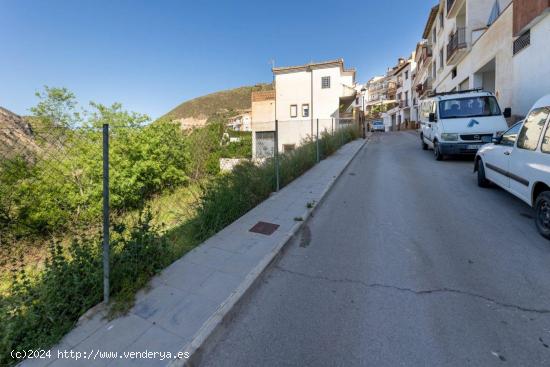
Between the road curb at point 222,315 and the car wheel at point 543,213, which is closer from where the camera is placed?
the road curb at point 222,315

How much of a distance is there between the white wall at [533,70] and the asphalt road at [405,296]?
6733 millimetres

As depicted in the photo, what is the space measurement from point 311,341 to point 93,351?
5.69ft

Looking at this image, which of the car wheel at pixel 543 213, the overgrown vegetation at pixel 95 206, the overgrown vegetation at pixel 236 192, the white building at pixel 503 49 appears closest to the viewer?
the overgrown vegetation at pixel 95 206

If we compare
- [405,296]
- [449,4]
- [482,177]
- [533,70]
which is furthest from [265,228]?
[449,4]

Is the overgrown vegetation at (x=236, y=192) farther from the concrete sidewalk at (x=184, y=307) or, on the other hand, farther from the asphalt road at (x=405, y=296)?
the asphalt road at (x=405, y=296)

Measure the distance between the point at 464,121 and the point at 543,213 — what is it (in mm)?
6292

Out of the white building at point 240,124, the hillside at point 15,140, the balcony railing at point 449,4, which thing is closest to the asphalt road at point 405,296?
the hillside at point 15,140

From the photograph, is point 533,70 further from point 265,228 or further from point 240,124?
point 265,228

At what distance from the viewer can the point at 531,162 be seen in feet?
13.4

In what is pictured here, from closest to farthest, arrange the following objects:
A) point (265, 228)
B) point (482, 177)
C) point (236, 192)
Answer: point (265, 228), point (236, 192), point (482, 177)

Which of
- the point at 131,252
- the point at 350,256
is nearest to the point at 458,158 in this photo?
the point at 350,256

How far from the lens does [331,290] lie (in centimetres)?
294

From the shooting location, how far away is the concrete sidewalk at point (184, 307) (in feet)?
6.88

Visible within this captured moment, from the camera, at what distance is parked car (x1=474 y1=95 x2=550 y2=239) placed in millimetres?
3789
